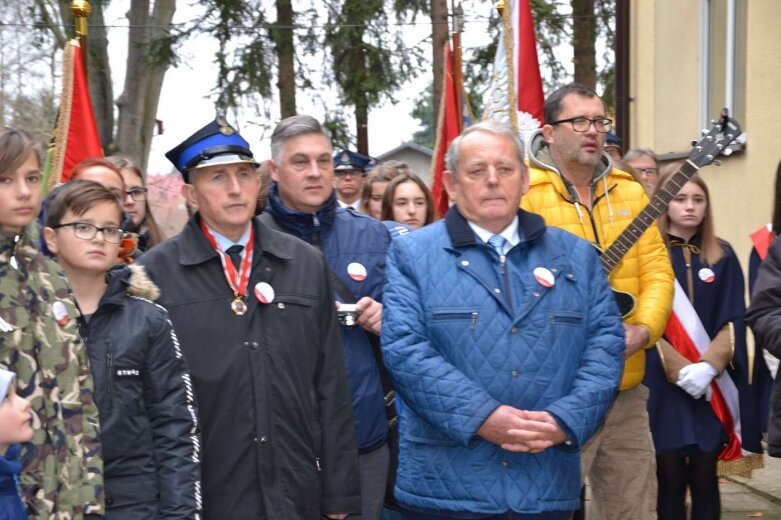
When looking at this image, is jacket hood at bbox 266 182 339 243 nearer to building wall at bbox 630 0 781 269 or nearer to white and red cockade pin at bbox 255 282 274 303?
white and red cockade pin at bbox 255 282 274 303

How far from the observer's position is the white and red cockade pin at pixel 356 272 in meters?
4.71

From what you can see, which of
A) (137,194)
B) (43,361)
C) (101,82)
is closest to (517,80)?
(137,194)

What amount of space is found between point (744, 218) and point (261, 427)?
761cm

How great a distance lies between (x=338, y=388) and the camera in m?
4.09

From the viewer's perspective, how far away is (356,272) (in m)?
4.71

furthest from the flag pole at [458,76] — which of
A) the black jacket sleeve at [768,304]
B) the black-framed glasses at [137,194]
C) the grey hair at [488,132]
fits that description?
the grey hair at [488,132]

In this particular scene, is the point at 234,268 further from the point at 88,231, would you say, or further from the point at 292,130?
the point at 292,130

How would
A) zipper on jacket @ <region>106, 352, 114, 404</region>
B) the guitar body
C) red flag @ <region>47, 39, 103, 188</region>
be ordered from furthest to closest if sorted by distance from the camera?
1. red flag @ <region>47, 39, 103, 188</region>
2. the guitar body
3. zipper on jacket @ <region>106, 352, 114, 404</region>

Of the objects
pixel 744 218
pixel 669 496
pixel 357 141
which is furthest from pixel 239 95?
pixel 669 496

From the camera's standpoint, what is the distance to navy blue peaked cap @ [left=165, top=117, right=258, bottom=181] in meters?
4.09

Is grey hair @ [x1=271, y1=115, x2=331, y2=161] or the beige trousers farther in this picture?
the beige trousers

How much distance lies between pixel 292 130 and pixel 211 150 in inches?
28.2

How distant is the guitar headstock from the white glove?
44.9 inches

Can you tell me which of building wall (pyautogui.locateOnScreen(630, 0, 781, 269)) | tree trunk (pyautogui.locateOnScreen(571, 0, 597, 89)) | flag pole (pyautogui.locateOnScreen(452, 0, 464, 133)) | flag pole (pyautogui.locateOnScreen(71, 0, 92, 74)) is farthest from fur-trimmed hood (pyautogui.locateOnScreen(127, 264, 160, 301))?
tree trunk (pyautogui.locateOnScreen(571, 0, 597, 89))
